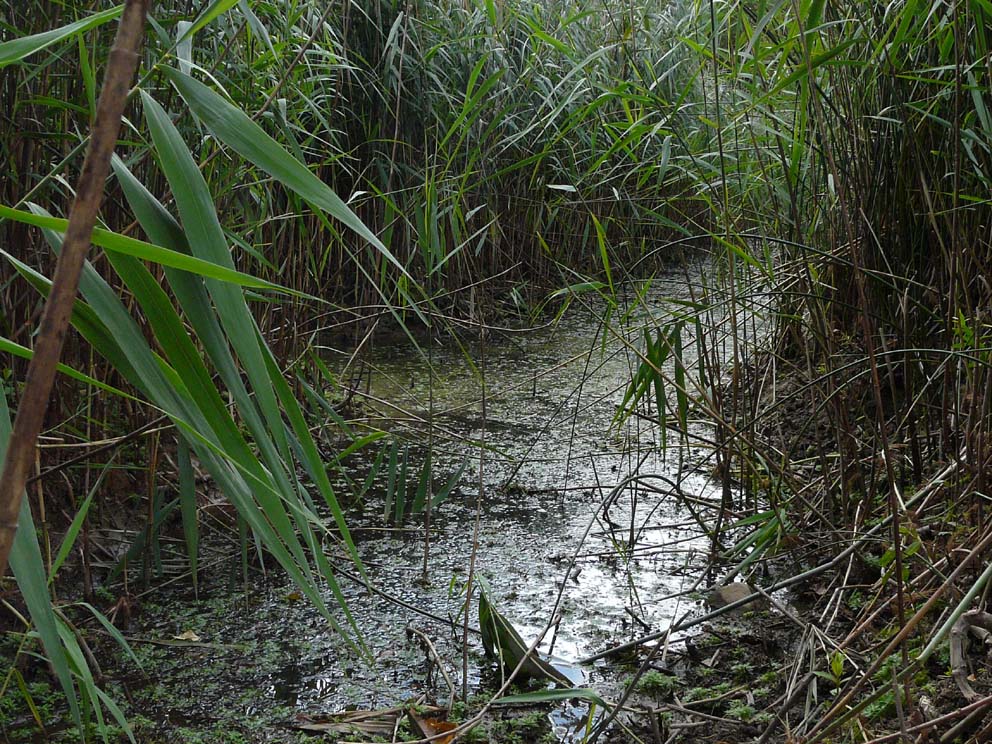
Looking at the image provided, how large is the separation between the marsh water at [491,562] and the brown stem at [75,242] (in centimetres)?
124

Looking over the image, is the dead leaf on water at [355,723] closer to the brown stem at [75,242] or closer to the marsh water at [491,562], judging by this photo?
the marsh water at [491,562]

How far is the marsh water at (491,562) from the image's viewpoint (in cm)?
173

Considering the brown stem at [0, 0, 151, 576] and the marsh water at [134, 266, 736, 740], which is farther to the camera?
the marsh water at [134, 266, 736, 740]

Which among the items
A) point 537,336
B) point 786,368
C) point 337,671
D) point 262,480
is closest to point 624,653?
point 337,671

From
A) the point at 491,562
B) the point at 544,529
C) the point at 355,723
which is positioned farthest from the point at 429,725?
the point at 544,529

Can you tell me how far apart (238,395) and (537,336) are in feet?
11.9

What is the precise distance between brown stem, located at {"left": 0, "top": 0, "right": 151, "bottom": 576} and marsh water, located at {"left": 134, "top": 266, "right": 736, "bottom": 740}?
48.7 inches

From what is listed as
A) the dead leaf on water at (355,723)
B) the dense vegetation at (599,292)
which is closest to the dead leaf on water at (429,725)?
the dead leaf on water at (355,723)

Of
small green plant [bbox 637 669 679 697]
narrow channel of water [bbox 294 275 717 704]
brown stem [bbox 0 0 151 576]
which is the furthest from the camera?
narrow channel of water [bbox 294 275 717 704]

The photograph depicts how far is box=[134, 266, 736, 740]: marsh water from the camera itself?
173 centimetres

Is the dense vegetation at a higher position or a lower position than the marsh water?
higher

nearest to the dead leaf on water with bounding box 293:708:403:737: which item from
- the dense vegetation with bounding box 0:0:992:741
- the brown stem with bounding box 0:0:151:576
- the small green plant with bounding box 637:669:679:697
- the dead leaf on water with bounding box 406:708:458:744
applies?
the dead leaf on water with bounding box 406:708:458:744

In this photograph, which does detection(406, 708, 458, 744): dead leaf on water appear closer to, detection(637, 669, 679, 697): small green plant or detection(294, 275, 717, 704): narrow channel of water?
detection(294, 275, 717, 704): narrow channel of water

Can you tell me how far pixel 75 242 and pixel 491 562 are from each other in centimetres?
186
